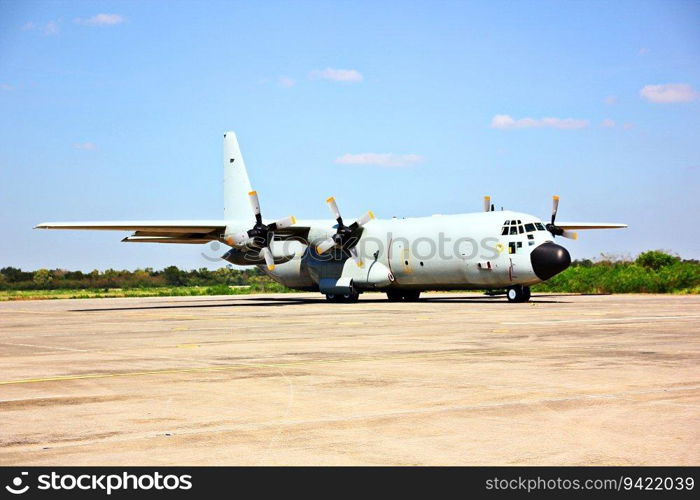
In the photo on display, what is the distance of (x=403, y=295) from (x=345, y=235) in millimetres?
5574

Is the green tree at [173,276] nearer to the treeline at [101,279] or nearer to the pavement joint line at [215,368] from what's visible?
the treeline at [101,279]

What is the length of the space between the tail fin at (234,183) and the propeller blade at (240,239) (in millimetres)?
6011

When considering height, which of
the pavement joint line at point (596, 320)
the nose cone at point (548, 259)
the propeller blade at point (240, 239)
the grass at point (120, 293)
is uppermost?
→ the propeller blade at point (240, 239)

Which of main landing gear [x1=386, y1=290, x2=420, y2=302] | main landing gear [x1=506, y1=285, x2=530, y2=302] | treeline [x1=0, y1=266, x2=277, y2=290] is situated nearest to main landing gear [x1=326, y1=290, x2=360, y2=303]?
main landing gear [x1=386, y1=290, x2=420, y2=302]

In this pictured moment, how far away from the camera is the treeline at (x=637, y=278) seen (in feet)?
180

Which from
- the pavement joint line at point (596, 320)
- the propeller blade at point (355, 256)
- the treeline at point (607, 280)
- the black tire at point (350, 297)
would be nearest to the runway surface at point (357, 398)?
the pavement joint line at point (596, 320)

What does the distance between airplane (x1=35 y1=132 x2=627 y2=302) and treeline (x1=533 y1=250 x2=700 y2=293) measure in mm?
7920

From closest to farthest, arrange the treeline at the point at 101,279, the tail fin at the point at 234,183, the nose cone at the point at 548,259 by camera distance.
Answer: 1. the nose cone at the point at 548,259
2. the tail fin at the point at 234,183
3. the treeline at the point at 101,279

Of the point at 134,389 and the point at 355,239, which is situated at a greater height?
the point at 355,239

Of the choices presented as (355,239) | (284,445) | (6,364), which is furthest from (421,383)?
(355,239)

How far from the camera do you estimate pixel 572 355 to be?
631 inches

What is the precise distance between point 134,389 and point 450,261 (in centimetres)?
2960
